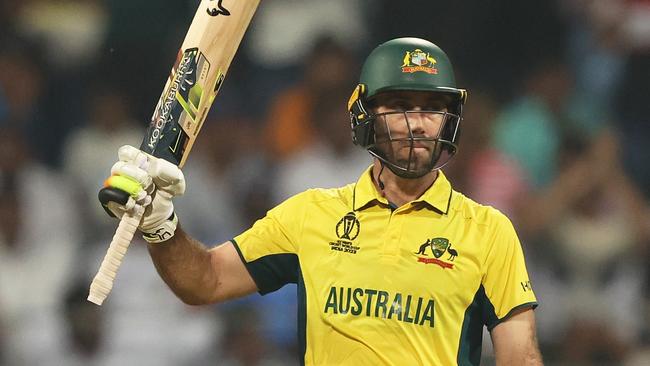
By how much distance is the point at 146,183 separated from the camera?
11.1ft

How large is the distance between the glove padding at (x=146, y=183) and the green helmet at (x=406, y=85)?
0.67 metres

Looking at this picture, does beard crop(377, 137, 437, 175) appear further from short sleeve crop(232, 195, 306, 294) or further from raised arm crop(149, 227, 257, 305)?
raised arm crop(149, 227, 257, 305)

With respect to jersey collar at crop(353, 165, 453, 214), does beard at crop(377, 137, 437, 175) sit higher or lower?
higher

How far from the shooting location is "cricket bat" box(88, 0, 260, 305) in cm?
358

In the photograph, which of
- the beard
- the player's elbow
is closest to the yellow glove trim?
the player's elbow

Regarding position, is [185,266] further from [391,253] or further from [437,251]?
[437,251]

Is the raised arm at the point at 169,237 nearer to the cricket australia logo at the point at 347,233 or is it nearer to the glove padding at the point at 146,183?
the glove padding at the point at 146,183

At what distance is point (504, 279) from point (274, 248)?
0.75 meters

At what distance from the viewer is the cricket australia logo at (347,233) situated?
12.3ft

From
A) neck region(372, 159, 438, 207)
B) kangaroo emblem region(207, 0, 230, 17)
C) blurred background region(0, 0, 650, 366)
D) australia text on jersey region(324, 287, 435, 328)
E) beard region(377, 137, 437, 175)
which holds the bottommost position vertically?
blurred background region(0, 0, 650, 366)

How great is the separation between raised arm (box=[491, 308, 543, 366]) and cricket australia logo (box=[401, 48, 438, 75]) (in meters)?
0.81

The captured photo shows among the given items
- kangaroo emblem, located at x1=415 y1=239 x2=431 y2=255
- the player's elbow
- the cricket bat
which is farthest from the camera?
the player's elbow

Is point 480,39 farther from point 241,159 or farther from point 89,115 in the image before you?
point 89,115

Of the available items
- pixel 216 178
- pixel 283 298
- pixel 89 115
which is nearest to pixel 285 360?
pixel 283 298
